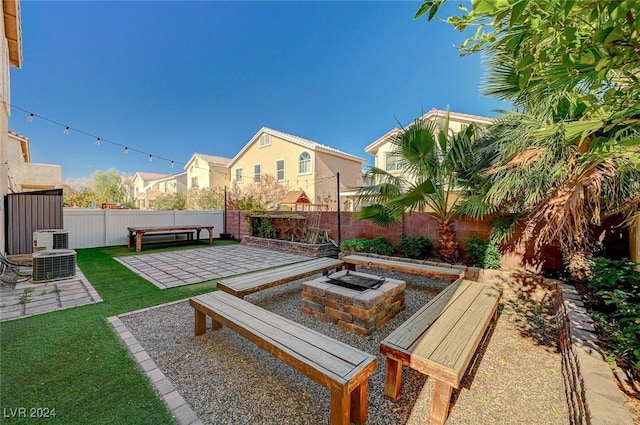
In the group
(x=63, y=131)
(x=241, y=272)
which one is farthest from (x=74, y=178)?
(x=241, y=272)

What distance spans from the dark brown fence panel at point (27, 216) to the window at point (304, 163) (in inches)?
418

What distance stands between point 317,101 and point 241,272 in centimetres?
1337

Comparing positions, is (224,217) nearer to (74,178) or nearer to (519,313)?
(519,313)

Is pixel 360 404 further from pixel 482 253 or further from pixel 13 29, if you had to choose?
pixel 13 29

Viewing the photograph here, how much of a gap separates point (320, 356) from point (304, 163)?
14191mm

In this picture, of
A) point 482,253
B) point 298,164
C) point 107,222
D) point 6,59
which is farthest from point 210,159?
point 482,253

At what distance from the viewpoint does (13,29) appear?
22.6 feet

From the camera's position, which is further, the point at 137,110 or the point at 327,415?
the point at 137,110

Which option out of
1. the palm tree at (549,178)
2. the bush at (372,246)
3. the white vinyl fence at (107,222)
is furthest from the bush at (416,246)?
the white vinyl fence at (107,222)

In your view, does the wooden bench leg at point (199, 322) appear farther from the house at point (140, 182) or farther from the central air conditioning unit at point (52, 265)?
the house at point (140, 182)

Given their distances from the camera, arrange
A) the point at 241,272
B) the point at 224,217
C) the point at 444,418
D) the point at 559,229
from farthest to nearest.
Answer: the point at 224,217 < the point at 241,272 < the point at 559,229 < the point at 444,418

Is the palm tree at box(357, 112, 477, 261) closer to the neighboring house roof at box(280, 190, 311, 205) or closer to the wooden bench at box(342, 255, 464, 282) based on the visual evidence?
the wooden bench at box(342, 255, 464, 282)

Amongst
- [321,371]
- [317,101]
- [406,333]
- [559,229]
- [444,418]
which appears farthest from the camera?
[317,101]

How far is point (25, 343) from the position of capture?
8.64 feet
